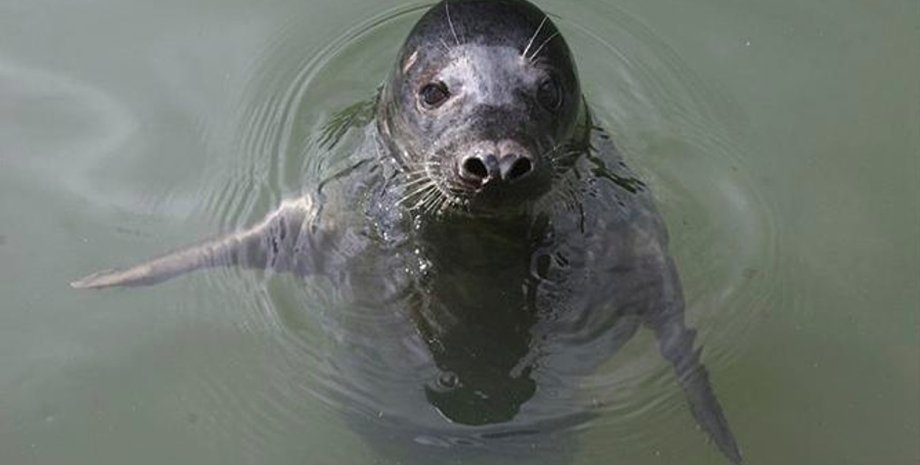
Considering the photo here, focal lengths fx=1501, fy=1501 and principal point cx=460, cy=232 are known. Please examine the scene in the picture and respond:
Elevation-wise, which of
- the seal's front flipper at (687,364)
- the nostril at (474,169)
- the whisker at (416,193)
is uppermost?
the nostril at (474,169)

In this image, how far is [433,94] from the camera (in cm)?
495

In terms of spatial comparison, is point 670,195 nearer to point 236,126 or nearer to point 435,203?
point 435,203

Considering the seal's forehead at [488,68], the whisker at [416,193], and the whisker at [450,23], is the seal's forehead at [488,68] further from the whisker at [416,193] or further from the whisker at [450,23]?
the whisker at [416,193]

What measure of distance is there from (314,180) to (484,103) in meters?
1.24

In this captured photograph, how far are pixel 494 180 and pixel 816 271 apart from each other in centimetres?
214

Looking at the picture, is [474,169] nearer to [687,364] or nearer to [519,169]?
[519,169]

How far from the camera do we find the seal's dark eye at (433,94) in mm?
4906

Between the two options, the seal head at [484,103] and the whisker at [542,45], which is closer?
the seal head at [484,103]

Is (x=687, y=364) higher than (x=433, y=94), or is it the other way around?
(x=433, y=94)

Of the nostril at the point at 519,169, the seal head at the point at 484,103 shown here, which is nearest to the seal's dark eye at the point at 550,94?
the seal head at the point at 484,103

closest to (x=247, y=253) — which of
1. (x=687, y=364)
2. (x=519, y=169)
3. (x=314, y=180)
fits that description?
(x=314, y=180)

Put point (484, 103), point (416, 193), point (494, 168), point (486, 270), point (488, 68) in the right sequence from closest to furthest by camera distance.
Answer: point (494, 168)
point (484, 103)
point (488, 68)
point (416, 193)
point (486, 270)

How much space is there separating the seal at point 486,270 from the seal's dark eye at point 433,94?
0.03 meters

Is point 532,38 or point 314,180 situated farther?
point 314,180
